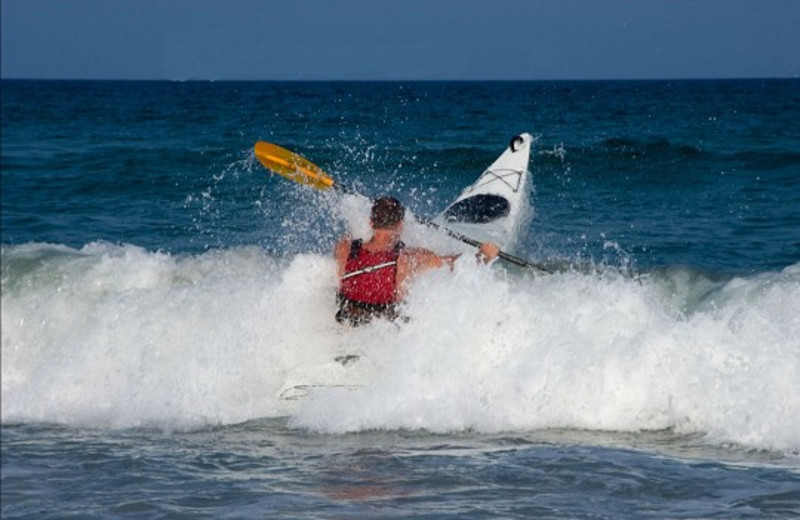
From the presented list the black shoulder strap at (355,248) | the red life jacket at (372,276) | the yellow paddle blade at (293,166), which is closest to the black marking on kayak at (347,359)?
the red life jacket at (372,276)

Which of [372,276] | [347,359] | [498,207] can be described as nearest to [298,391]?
[347,359]

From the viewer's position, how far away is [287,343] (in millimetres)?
6668

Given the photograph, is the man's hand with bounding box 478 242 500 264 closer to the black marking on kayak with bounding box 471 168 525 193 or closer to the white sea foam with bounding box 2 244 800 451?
the white sea foam with bounding box 2 244 800 451

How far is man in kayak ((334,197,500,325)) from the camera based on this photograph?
20.0 ft

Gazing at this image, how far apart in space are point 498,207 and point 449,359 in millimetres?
3094

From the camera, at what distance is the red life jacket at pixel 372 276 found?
20.0 feet

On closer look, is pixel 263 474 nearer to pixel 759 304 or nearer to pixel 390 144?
pixel 759 304

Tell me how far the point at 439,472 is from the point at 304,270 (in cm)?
223

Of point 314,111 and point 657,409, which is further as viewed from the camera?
point 314,111

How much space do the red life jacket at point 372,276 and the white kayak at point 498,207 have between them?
7.08 ft

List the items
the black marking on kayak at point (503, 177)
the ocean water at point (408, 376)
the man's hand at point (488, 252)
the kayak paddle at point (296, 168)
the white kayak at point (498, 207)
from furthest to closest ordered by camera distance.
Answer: the black marking on kayak at point (503, 177)
the white kayak at point (498, 207)
the kayak paddle at point (296, 168)
the man's hand at point (488, 252)
the ocean water at point (408, 376)

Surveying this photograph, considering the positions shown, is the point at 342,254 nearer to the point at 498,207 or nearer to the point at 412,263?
the point at 412,263

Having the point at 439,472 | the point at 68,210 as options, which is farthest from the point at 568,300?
the point at 68,210

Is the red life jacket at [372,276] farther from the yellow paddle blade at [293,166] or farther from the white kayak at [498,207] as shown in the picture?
the white kayak at [498,207]
